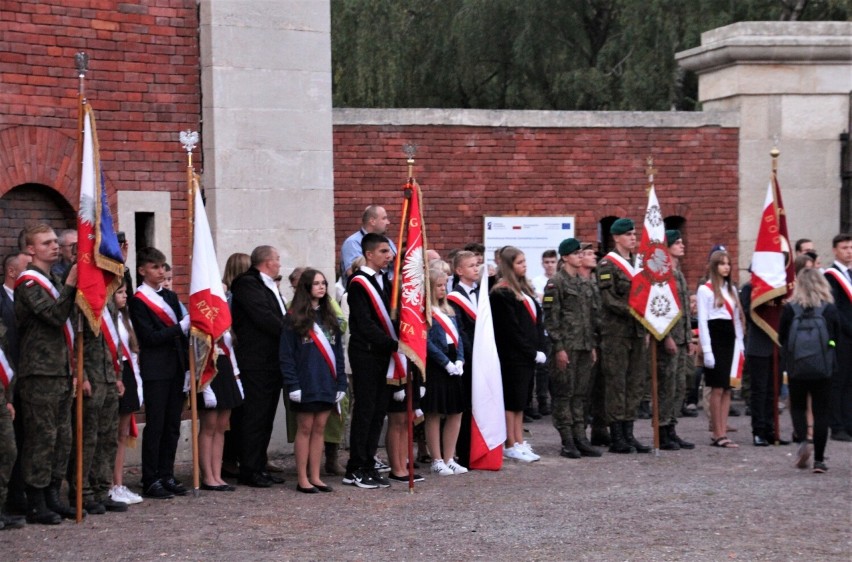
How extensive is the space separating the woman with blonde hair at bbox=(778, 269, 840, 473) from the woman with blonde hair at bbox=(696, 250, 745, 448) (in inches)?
59.2

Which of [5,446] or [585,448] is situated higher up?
[5,446]

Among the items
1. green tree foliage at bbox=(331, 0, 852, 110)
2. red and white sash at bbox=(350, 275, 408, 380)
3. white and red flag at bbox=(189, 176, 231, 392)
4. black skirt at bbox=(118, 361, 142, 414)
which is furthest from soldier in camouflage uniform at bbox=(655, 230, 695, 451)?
green tree foliage at bbox=(331, 0, 852, 110)

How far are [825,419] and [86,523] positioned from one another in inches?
229

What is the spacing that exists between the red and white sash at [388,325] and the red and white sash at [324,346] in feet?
1.48

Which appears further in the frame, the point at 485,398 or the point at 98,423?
the point at 485,398

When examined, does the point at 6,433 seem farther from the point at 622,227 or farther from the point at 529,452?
the point at 622,227

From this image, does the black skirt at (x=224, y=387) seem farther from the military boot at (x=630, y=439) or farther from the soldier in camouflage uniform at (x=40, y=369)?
the military boot at (x=630, y=439)

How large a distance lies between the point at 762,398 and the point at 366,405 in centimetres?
438

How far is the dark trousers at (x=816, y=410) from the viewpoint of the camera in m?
11.5

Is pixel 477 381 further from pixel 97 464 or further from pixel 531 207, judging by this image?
pixel 531 207

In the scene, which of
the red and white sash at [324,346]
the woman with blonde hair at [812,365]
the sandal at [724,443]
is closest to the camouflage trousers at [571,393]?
the sandal at [724,443]

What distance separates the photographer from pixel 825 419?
453 inches

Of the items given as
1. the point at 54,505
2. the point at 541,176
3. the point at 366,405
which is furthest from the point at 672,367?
the point at 54,505

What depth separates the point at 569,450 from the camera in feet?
40.8
